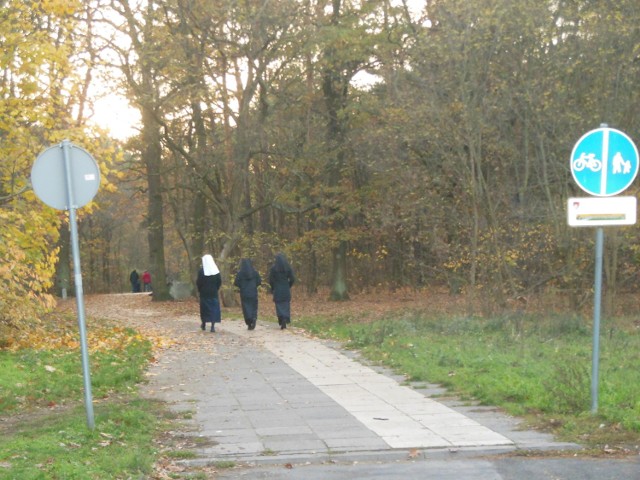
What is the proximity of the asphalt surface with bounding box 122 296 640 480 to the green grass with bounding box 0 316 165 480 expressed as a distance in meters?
0.48

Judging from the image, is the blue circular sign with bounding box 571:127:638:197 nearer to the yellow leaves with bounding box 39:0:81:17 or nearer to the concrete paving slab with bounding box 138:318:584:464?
the concrete paving slab with bounding box 138:318:584:464

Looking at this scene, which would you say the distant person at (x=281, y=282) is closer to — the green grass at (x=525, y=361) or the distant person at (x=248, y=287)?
the distant person at (x=248, y=287)

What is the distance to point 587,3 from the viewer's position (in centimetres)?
2192

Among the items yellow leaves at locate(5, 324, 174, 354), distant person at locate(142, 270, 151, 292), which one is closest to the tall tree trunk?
yellow leaves at locate(5, 324, 174, 354)

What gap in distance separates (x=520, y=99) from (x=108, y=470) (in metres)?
17.0

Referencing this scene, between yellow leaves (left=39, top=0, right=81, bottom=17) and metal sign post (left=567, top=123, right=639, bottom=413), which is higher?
yellow leaves (left=39, top=0, right=81, bottom=17)

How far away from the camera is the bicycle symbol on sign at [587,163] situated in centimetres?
896

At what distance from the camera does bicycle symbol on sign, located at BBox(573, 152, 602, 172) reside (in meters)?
8.96

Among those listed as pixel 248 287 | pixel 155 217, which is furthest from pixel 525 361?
pixel 155 217

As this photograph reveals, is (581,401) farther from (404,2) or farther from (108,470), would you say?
(404,2)

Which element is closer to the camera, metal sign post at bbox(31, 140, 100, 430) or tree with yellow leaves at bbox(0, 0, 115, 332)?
metal sign post at bbox(31, 140, 100, 430)

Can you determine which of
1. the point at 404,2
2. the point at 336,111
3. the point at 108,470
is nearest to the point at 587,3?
the point at 404,2

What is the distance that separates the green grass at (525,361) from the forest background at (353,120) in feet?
10.6

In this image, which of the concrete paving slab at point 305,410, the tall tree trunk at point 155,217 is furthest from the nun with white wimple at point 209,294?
the tall tree trunk at point 155,217
